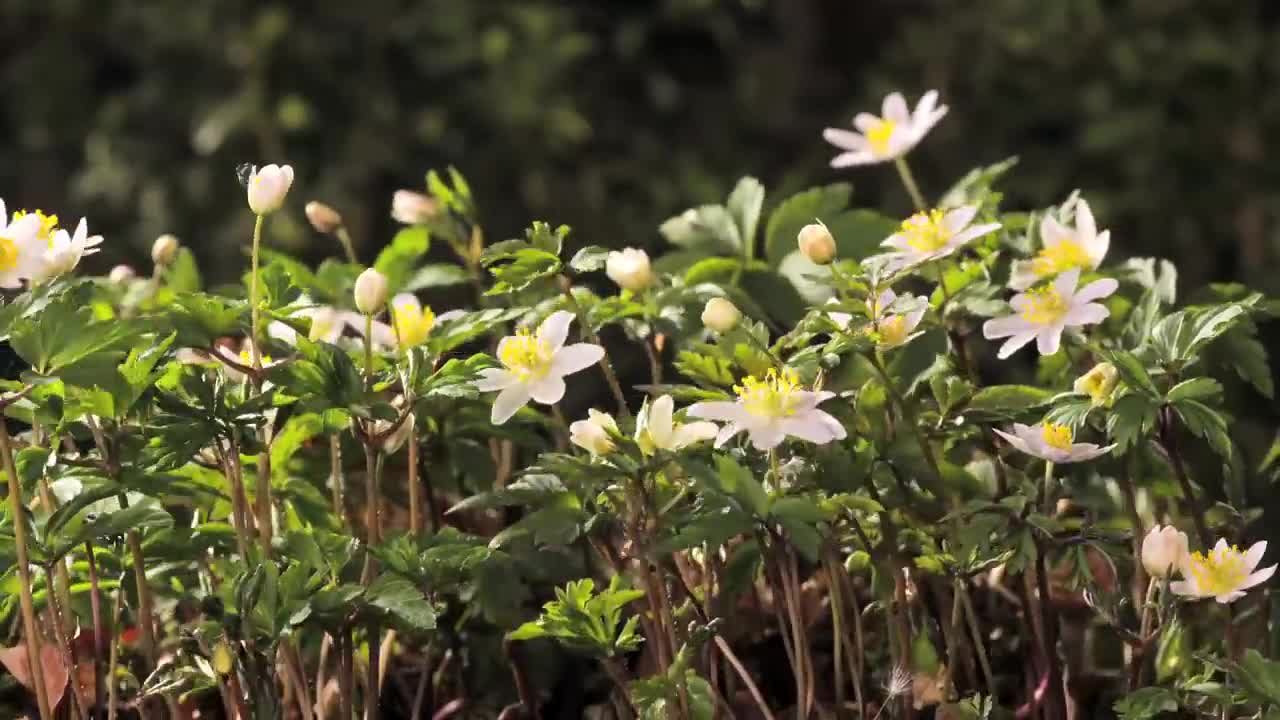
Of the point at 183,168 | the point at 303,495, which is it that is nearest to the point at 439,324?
the point at 303,495

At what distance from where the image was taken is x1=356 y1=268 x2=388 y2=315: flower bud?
2.77ft

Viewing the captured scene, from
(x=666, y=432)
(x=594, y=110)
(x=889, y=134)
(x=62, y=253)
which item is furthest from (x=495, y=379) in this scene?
(x=594, y=110)

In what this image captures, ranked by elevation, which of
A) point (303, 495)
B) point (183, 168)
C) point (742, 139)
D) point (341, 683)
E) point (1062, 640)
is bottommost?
point (1062, 640)

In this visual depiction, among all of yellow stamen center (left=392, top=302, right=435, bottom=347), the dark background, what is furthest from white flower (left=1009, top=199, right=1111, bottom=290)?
the dark background

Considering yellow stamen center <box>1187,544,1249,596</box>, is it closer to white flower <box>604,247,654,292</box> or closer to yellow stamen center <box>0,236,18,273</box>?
white flower <box>604,247,654,292</box>

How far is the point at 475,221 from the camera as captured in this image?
3.72 feet

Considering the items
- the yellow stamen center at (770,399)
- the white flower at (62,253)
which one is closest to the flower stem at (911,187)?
the yellow stamen center at (770,399)

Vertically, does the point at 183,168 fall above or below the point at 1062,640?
above

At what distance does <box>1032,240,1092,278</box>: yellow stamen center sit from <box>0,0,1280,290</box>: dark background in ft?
9.14

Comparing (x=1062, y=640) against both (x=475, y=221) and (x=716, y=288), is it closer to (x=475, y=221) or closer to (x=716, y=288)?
(x=716, y=288)

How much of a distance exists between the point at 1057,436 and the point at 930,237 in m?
0.14

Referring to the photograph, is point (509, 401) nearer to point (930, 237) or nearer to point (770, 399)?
point (770, 399)

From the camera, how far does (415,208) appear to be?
111 cm

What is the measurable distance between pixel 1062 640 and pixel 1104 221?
Answer: 3022 mm
